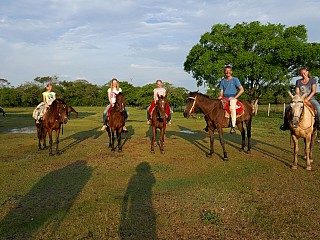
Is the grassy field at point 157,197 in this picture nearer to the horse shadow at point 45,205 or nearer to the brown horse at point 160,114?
the horse shadow at point 45,205

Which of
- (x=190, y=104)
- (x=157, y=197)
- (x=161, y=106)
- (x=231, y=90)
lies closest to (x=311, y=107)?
(x=231, y=90)

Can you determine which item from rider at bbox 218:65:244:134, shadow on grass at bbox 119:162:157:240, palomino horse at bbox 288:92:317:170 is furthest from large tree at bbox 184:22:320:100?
shadow on grass at bbox 119:162:157:240

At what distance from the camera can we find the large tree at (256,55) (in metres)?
30.5

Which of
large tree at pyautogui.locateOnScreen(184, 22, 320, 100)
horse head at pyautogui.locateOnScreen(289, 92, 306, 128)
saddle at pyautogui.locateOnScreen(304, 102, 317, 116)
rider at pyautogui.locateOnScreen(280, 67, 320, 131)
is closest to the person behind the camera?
horse head at pyautogui.locateOnScreen(289, 92, 306, 128)

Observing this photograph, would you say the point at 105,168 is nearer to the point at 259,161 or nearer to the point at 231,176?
the point at 231,176

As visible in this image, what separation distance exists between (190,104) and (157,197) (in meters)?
4.60

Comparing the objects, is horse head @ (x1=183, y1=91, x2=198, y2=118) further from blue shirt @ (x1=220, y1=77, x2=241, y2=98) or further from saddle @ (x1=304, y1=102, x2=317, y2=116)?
saddle @ (x1=304, y1=102, x2=317, y2=116)

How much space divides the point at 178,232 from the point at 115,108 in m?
6.91

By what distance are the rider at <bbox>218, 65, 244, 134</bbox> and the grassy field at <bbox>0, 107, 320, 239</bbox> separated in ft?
5.79

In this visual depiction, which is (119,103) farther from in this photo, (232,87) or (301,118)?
(301,118)

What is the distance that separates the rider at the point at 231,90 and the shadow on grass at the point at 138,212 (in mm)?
4133

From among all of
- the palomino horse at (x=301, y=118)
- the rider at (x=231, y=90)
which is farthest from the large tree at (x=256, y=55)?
the palomino horse at (x=301, y=118)

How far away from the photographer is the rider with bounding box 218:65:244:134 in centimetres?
951

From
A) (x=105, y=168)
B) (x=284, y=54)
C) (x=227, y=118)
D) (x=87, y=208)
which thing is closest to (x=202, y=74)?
(x=284, y=54)
